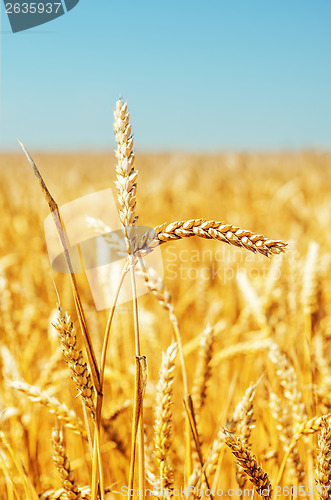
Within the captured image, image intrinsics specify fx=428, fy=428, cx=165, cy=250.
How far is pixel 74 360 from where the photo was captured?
0.30 meters

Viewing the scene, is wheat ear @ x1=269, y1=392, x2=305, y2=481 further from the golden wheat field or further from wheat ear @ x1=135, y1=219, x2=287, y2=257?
wheat ear @ x1=135, y1=219, x2=287, y2=257

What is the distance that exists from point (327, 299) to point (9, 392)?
859 mm

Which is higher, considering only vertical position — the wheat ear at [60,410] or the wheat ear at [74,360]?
the wheat ear at [74,360]

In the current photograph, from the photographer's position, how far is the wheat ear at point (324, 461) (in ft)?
1.10

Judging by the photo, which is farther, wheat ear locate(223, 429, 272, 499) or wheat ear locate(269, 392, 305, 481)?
wheat ear locate(269, 392, 305, 481)

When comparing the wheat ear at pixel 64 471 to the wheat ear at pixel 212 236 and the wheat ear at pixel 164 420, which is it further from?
the wheat ear at pixel 212 236

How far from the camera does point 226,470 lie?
0.73 metres

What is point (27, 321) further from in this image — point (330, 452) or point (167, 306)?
point (330, 452)

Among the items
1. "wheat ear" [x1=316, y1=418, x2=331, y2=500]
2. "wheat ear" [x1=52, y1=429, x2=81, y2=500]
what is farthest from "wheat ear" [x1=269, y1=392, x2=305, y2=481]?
"wheat ear" [x1=52, y1=429, x2=81, y2=500]

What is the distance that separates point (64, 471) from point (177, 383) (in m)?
0.68

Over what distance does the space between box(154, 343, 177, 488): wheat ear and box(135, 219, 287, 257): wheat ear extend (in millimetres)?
122

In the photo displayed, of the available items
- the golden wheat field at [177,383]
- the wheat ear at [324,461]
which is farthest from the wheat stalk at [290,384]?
the wheat ear at [324,461]

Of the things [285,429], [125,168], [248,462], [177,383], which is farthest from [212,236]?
[177,383]

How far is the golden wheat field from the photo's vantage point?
346mm
